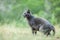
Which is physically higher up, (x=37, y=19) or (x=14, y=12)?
(x=14, y=12)

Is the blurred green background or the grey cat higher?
the blurred green background

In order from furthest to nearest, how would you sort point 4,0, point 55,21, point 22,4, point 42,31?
1. point 4,0
2. point 22,4
3. point 55,21
4. point 42,31

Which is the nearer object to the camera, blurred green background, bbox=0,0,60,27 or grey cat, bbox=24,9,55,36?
grey cat, bbox=24,9,55,36

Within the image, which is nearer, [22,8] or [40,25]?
[40,25]

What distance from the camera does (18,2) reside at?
27484 mm

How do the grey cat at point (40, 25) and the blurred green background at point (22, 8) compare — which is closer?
the grey cat at point (40, 25)

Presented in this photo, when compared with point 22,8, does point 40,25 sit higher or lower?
lower

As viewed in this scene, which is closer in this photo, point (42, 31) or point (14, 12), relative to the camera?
point (42, 31)

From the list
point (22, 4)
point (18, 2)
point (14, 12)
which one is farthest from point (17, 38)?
point (18, 2)

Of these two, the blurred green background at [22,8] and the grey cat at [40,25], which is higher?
the blurred green background at [22,8]

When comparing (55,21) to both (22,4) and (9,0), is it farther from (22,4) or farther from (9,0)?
(9,0)

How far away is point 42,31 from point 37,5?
48.9ft

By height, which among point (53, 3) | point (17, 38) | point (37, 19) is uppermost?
point (53, 3)

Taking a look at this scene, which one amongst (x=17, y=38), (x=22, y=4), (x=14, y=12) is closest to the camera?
(x=17, y=38)
